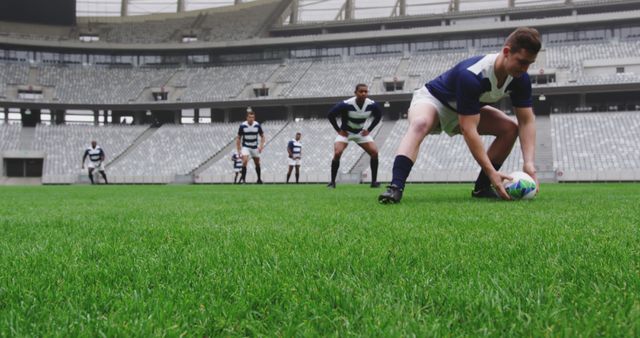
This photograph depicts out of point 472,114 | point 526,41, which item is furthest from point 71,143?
point 526,41

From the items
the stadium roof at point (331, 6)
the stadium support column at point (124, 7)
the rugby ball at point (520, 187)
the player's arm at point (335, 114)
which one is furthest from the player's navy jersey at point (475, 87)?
the stadium support column at point (124, 7)

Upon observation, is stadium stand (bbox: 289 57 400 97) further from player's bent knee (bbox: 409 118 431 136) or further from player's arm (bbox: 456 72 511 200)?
player's arm (bbox: 456 72 511 200)

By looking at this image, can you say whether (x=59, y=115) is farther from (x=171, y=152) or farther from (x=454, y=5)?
(x=454, y=5)

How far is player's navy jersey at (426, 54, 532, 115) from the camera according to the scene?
5.22 metres

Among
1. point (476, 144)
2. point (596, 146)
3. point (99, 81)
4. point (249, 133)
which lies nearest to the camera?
point (476, 144)

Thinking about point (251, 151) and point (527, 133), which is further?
point (251, 151)

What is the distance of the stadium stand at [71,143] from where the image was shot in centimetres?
3743

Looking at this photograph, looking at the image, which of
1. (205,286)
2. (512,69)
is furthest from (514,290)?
(512,69)

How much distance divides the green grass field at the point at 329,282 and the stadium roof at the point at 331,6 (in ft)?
157

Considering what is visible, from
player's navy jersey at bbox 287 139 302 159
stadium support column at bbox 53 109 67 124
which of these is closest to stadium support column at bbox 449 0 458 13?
player's navy jersey at bbox 287 139 302 159

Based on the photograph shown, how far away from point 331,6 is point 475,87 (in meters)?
47.4

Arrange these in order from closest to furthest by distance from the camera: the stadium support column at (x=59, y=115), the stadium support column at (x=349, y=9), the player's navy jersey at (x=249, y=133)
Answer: the player's navy jersey at (x=249, y=133)
the stadium support column at (x=59, y=115)
the stadium support column at (x=349, y=9)

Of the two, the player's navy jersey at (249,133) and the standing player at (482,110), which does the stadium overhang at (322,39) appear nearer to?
the player's navy jersey at (249,133)

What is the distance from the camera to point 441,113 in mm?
5953
